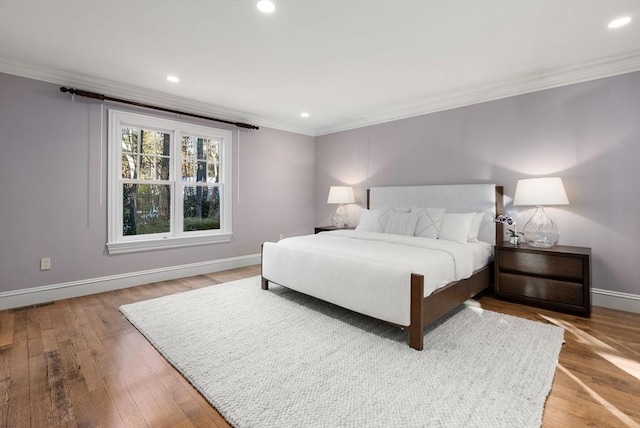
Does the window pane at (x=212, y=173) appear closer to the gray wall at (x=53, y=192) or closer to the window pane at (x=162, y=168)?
the window pane at (x=162, y=168)

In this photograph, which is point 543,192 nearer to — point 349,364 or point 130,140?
point 349,364

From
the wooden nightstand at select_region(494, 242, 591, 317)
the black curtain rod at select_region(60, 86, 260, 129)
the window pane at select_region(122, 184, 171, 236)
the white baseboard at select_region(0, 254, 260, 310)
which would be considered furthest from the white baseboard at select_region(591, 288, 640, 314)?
the window pane at select_region(122, 184, 171, 236)

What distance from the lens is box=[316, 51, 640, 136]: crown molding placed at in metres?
2.88

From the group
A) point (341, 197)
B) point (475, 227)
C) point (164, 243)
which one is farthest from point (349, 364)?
point (341, 197)

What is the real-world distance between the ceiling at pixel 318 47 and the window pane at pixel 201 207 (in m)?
1.20

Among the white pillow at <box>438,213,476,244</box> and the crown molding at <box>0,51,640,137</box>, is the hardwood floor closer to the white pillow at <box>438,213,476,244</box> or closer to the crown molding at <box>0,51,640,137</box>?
the white pillow at <box>438,213,476,244</box>

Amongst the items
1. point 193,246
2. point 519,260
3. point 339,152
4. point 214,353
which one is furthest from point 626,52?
point 193,246

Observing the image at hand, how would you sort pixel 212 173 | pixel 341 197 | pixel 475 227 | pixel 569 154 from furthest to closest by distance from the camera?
pixel 341 197, pixel 212 173, pixel 475 227, pixel 569 154

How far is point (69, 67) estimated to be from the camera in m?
3.11

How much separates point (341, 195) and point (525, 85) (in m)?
2.78

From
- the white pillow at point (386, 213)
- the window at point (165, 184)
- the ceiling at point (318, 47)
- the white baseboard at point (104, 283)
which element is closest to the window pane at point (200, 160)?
the window at point (165, 184)

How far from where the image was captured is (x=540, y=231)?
324 centimetres

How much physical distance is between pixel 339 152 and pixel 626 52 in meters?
3.64

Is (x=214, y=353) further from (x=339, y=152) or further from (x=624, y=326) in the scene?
(x=339, y=152)
